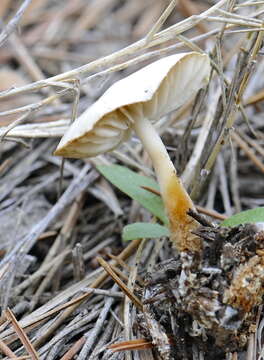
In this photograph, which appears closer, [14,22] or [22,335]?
[22,335]

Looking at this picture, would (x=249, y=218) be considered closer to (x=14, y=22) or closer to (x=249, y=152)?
(x=249, y=152)

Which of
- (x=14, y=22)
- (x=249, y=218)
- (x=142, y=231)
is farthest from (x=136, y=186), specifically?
(x=14, y=22)

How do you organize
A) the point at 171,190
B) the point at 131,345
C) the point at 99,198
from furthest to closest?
the point at 99,198
the point at 171,190
the point at 131,345

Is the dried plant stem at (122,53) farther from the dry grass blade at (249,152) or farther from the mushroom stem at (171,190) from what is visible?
the dry grass blade at (249,152)

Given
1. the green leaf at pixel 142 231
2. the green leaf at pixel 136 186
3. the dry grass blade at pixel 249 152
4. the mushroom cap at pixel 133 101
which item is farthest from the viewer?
the dry grass blade at pixel 249 152

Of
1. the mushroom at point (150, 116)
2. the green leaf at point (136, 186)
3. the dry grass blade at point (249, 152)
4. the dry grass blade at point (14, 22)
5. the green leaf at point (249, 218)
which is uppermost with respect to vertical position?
the dry grass blade at point (14, 22)

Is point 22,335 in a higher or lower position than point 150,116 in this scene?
lower

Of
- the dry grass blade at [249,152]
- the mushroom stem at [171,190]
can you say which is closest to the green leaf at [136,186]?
the mushroom stem at [171,190]

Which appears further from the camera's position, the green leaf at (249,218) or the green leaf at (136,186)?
the green leaf at (136,186)
